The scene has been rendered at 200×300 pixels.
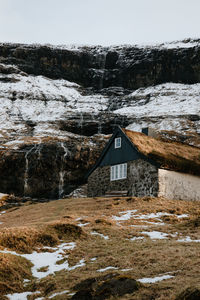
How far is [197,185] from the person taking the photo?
106 ft

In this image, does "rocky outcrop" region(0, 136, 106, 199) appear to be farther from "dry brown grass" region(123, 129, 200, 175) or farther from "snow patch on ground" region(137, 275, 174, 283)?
"snow patch on ground" region(137, 275, 174, 283)

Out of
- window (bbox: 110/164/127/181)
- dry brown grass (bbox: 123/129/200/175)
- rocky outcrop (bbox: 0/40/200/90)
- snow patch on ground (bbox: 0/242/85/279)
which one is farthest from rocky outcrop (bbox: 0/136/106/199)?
rocky outcrop (bbox: 0/40/200/90)

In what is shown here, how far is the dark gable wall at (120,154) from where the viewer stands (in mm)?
33559

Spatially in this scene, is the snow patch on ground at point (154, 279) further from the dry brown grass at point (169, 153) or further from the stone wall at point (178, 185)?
the dry brown grass at point (169, 153)

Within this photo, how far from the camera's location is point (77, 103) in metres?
120

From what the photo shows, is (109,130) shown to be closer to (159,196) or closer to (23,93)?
(23,93)

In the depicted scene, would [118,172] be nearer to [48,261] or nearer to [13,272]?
[48,261]

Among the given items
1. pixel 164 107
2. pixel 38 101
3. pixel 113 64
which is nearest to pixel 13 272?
pixel 164 107

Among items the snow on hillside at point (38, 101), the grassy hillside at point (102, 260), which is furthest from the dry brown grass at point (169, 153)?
the snow on hillside at point (38, 101)

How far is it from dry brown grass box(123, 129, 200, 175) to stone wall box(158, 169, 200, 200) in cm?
52

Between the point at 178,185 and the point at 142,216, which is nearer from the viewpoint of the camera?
the point at 142,216

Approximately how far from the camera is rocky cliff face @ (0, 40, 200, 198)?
209 feet

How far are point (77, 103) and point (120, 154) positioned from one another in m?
87.1

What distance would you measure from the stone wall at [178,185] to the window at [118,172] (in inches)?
170
